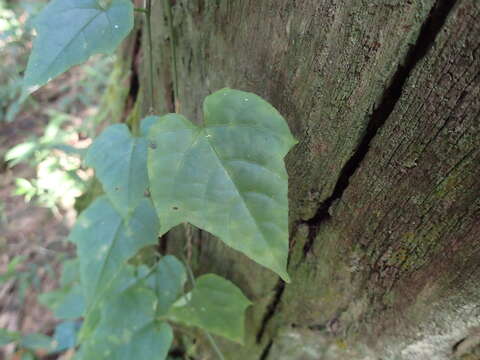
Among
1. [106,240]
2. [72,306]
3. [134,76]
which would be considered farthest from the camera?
[72,306]

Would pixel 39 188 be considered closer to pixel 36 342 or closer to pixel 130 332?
pixel 36 342

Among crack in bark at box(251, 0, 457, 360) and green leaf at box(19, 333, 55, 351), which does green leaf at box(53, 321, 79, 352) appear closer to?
green leaf at box(19, 333, 55, 351)

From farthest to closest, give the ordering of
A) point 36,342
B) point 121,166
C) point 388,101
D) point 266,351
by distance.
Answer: point 36,342 < point 266,351 < point 121,166 < point 388,101

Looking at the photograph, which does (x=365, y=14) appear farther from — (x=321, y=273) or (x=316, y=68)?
(x=321, y=273)

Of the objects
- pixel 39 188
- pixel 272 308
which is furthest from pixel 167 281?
pixel 39 188

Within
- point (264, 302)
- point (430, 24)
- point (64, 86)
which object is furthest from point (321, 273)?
point (64, 86)

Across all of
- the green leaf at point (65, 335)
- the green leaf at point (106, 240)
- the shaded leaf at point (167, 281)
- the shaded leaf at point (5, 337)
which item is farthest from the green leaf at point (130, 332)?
the green leaf at point (65, 335)
